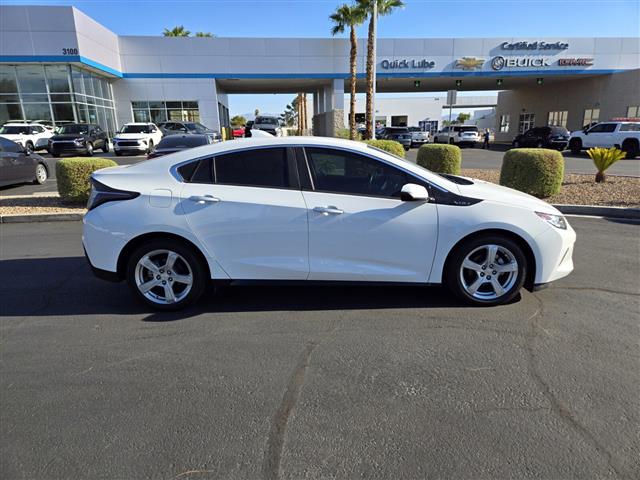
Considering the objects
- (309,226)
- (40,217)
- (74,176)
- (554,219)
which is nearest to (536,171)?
(554,219)

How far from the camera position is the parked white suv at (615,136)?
66.3ft

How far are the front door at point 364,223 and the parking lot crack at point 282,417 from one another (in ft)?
2.81

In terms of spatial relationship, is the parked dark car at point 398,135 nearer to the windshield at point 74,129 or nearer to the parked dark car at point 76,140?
the parked dark car at point 76,140

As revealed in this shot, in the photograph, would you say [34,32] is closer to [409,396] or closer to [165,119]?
[165,119]

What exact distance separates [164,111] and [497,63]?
80.9 ft

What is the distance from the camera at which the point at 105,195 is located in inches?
152

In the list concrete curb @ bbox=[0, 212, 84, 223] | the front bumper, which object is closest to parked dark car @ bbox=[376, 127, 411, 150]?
concrete curb @ bbox=[0, 212, 84, 223]

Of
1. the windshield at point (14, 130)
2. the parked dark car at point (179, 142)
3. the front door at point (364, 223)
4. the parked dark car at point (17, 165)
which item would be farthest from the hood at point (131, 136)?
the front door at point (364, 223)

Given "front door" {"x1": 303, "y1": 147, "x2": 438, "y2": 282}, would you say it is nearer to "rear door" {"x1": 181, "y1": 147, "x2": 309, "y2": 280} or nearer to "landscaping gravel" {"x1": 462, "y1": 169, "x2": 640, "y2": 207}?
"rear door" {"x1": 181, "y1": 147, "x2": 309, "y2": 280}

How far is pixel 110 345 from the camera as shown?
3412 mm

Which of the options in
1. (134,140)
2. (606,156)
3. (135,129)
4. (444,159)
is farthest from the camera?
(135,129)

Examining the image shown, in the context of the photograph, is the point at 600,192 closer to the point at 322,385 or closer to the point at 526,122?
the point at 322,385

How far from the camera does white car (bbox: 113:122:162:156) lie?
68.2 feet

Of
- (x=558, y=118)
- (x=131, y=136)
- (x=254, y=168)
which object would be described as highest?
(x=558, y=118)
